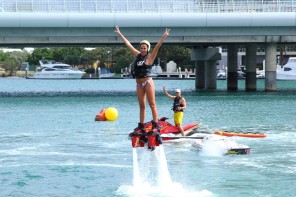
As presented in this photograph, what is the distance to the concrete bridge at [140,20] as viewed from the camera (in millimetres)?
57906

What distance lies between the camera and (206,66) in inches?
3260

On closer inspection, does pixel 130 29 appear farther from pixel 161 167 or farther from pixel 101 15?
pixel 161 167

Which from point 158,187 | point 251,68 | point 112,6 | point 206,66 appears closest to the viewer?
point 158,187

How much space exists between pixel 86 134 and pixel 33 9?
2684 centimetres

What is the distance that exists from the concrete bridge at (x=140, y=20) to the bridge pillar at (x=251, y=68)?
1223 centimetres

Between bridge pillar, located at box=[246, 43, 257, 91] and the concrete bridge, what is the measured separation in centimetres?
1223

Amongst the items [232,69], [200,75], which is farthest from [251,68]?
[200,75]

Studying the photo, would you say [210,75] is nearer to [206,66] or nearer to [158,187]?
[206,66]

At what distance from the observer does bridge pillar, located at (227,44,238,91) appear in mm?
79812

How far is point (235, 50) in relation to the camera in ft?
271

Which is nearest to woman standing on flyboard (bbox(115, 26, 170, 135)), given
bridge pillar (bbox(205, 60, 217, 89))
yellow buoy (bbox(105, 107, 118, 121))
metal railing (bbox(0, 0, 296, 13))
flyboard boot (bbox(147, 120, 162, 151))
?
flyboard boot (bbox(147, 120, 162, 151))

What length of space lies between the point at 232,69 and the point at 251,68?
4083 mm

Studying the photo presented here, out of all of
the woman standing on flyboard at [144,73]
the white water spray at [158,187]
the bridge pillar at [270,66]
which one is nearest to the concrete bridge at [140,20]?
the bridge pillar at [270,66]

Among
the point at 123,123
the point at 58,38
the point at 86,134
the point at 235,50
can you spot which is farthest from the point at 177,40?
the point at 86,134
